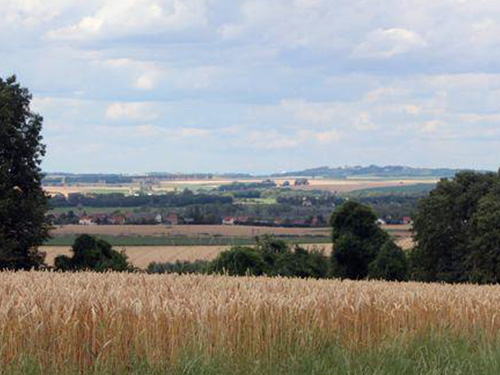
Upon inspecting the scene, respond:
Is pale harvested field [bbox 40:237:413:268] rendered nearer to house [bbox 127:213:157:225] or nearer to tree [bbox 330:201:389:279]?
tree [bbox 330:201:389:279]

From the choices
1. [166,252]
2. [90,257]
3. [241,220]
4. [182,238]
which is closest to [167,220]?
[241,220]

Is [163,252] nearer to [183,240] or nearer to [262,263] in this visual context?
[183,240]

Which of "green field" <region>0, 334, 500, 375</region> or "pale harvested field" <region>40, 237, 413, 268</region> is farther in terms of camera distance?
"pale harvested field" <region>40, 237, 413, 268</region>

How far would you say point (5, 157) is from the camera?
51438 millimetres

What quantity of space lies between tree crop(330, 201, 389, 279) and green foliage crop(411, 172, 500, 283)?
4593mm

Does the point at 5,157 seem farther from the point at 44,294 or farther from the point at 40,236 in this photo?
the point at 44,294

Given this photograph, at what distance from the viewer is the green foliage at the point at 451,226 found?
60.5 meters

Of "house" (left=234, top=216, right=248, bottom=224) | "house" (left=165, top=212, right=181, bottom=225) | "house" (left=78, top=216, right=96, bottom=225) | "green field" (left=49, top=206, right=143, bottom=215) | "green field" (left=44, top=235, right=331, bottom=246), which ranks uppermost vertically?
"green field" (left=49, top=206, right=143, bottom=215)

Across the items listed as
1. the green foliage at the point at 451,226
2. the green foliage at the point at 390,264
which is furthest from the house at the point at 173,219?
the green foliage at the point at 390,264

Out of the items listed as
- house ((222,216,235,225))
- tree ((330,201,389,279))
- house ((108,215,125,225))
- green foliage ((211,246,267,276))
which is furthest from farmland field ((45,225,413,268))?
green foliage ((211,246,267,276))

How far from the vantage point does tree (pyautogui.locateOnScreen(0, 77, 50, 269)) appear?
1924 inches

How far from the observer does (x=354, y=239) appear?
68812 mm

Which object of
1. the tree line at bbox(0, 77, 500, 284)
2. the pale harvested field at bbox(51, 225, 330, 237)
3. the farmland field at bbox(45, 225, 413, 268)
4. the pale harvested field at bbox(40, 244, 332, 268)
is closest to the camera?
the tree line at bbox(0, 77, 500, 284)

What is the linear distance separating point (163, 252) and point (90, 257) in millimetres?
32761
